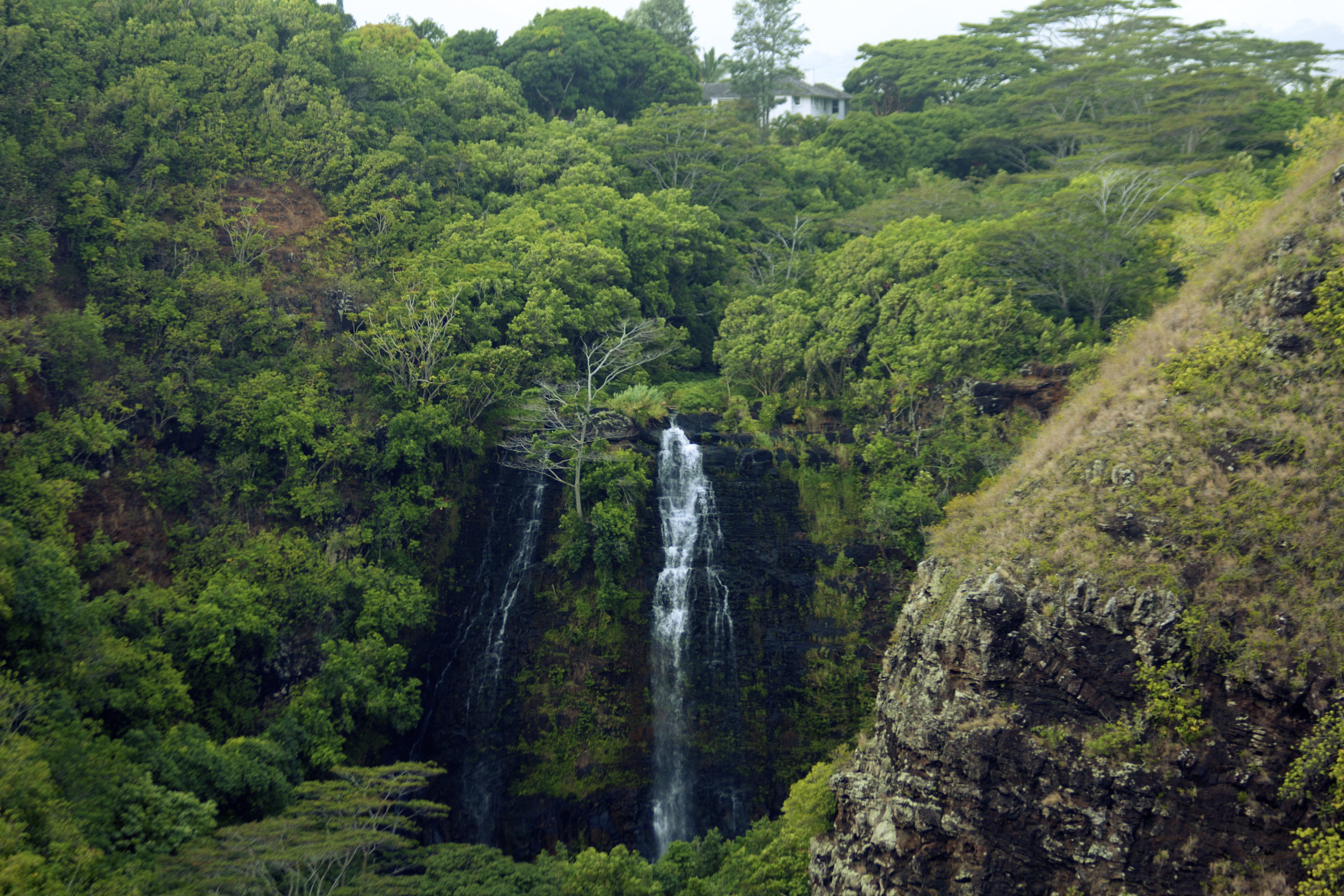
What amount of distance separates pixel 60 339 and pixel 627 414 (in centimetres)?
1502

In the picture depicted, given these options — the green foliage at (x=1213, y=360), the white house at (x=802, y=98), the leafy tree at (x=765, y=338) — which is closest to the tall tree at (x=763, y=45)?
the white house at (x=802, y=98)

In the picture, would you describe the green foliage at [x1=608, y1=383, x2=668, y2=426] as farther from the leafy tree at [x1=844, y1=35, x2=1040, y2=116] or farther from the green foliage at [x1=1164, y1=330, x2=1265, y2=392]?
the leafy tree at [x1=844, y1=35, x2=1040, y2=116]

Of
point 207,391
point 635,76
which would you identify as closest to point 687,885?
point 207,391

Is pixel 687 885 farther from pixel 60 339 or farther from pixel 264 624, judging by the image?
pixel 60 339

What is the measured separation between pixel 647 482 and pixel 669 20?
38.7m

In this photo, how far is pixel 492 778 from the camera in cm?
2339

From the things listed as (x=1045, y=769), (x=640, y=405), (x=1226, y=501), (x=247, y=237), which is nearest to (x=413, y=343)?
(x=247, y=237)

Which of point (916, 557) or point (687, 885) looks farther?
point (916, 557)

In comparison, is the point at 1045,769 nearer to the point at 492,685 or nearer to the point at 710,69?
the point at 492,685

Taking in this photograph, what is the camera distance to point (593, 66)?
43.7m

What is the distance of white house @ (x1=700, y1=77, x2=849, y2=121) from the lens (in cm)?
5128

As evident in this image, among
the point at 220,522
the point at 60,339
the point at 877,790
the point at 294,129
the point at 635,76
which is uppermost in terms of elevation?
the point at 635,76

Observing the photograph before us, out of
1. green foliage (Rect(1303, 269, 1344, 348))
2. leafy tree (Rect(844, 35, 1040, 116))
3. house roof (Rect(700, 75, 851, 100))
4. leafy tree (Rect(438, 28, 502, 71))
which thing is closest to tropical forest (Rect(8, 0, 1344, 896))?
green foliage (Rect(1303, 269, 1344, 348))

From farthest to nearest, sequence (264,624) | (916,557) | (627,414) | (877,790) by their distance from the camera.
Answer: (627,414) < (916,557) < (264,624) < (877,790)
